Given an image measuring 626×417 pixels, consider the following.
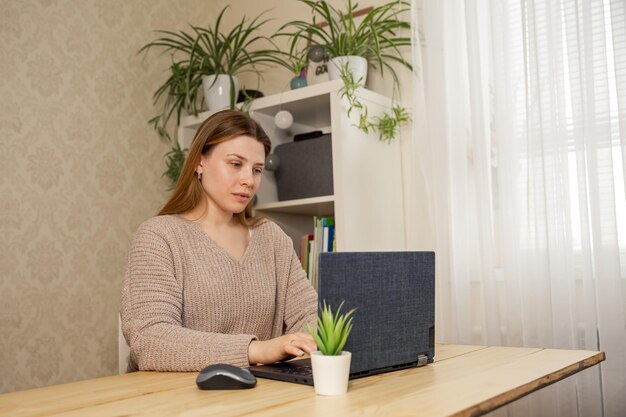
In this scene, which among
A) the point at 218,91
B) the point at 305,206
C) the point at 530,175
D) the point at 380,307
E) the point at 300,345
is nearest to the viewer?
the point at 380,307

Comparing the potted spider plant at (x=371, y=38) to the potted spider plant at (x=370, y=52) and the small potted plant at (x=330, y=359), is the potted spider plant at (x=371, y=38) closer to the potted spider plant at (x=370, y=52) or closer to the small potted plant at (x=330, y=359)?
the potted spider plant at (x=370, y=52)

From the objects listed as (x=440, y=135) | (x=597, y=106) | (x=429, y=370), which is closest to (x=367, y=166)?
(x=440, y=135)

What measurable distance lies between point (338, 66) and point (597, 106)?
3.21 ft

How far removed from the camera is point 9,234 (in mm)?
2398

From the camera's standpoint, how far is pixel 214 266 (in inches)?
67.4

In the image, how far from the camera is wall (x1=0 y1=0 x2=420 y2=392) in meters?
2.43

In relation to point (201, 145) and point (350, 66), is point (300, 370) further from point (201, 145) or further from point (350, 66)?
point (350, 66)

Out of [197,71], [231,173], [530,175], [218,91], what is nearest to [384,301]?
[231,173]

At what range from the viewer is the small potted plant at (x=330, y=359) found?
0.99m

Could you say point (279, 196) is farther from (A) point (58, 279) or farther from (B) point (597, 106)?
(B) point (597, 106)

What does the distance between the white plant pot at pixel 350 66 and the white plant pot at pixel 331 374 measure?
1651mm

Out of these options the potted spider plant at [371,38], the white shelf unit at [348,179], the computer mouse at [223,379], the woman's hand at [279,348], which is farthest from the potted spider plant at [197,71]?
the computer mouse at [223,379]

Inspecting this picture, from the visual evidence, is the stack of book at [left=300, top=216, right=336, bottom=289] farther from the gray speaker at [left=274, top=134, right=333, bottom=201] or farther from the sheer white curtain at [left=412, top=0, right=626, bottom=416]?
the sheer white curtain at [left=412, top=0, right=626, bottom=416]

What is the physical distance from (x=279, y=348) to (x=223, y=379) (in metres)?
0.26
